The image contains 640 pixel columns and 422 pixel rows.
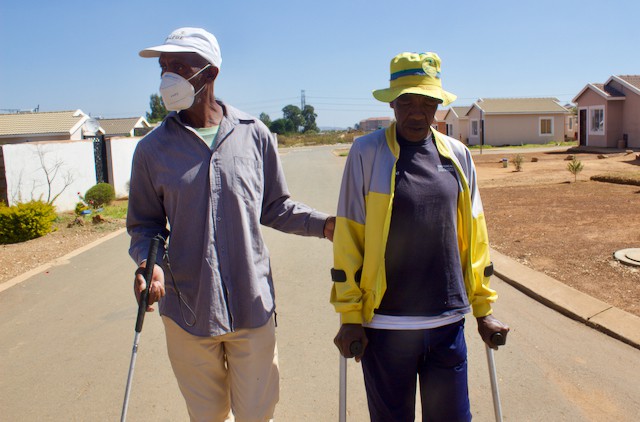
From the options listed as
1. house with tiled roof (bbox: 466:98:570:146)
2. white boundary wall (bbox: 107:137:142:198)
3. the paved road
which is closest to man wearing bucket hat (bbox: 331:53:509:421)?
the paved road

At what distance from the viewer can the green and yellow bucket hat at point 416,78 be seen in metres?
2.48

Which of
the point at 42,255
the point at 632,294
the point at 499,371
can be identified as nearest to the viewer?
the point at 499,371

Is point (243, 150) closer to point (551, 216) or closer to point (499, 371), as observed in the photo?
point (499, 371)

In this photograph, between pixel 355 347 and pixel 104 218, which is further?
pixel 104 218

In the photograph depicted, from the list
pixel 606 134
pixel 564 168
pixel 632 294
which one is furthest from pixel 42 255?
pixel 606 134

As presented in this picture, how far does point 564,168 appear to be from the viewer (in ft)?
70.2

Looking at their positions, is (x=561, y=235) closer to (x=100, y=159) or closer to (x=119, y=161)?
(x=100, y=159)

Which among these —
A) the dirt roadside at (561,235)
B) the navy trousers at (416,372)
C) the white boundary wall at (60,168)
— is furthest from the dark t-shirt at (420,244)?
the white boundary wall at (60,168)

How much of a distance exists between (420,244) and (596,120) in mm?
35231

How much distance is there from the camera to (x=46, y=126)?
Result: 113 ft

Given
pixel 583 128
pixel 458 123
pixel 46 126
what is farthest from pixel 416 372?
pixel 458 123

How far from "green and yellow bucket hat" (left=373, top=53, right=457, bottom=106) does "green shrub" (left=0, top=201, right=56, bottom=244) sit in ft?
31.4

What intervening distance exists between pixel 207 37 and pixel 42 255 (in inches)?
305

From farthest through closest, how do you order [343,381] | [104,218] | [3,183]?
[3,183], [104,218], [343,381]
